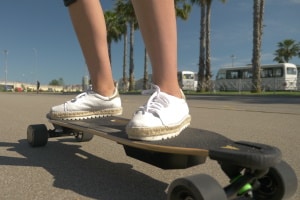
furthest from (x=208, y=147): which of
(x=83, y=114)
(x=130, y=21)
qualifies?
(x=130, y=21)

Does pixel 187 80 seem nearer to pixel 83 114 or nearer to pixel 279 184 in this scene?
pixel 83 114

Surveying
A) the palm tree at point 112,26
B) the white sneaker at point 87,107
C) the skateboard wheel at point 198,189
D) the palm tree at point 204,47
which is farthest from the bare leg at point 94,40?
the palm tree at point 112,26

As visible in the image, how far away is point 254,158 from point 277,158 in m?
0.11

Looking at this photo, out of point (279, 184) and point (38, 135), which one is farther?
point (38, 135)

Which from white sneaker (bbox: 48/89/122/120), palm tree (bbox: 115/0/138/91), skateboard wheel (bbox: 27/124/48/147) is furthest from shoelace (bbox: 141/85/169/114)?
palm tree (bbox: 115/0/138/91)

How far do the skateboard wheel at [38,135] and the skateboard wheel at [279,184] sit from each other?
1.76 m

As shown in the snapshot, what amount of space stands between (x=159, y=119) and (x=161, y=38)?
433mm

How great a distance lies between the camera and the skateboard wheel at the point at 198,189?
1157 mm

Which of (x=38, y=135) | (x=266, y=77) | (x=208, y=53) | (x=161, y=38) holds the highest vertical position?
(x=208, y=53)

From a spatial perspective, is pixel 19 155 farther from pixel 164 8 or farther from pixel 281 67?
pixel 281 67

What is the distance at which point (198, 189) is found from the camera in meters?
1.16

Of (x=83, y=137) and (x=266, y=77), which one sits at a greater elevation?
(x=266, y=77)

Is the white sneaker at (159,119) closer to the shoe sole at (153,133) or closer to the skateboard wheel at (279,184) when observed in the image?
the shoe sole at (153,133)

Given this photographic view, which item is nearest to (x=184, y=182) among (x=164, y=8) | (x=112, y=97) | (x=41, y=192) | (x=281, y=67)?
(x=41, y=192)
